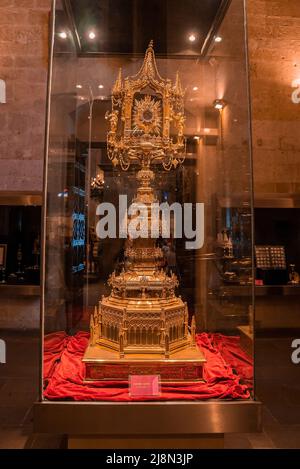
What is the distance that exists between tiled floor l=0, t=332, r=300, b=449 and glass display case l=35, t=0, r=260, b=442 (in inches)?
22.1

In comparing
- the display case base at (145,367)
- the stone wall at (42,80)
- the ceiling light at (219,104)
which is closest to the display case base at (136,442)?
the display case base at (145,367)

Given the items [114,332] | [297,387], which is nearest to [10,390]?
[114,332]

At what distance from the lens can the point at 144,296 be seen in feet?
10.1

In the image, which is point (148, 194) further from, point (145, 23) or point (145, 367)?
point (145, 23)

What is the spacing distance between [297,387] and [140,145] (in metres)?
3.28

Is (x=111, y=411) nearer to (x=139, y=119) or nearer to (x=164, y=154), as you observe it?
(x=164, y=154)

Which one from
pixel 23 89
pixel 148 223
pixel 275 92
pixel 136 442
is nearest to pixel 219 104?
pixel 275 92

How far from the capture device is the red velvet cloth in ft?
8.84

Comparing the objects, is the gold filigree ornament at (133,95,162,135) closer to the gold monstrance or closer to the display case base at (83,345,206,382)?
the gold monstrance

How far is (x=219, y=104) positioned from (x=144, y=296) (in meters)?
2.51

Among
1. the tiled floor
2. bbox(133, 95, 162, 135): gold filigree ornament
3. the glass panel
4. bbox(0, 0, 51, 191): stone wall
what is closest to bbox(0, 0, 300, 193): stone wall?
bbox(0, 0, 51, 191): stone wall

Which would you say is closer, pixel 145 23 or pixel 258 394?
pixel 258 394

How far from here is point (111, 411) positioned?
8.34ft

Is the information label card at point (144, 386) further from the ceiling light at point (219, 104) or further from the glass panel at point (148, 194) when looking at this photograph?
the ceiling light at point (219, 104)
